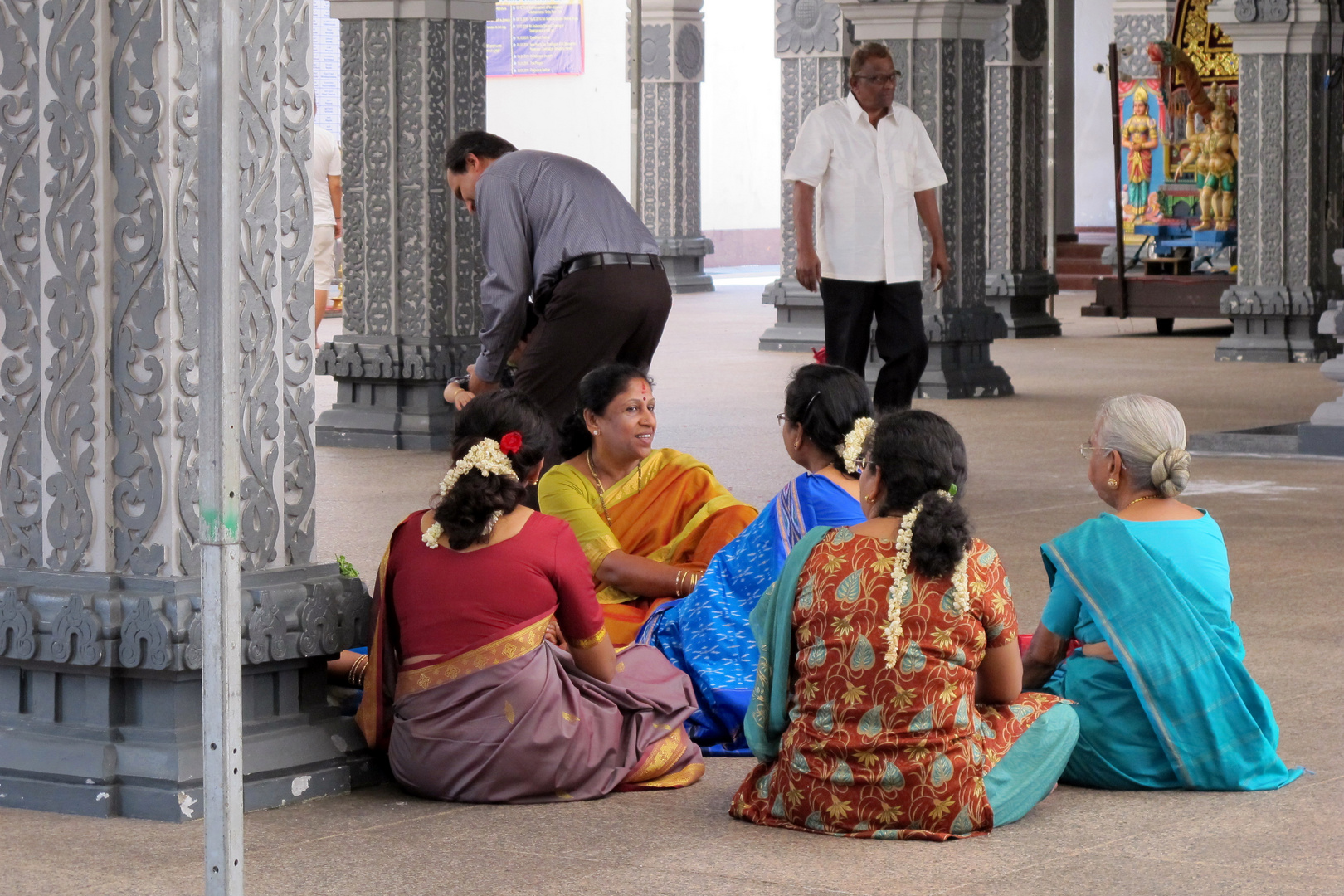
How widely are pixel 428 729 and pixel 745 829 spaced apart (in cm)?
60

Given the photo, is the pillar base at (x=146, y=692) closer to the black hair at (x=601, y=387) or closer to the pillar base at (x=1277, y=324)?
the black hair at (x=601, y=387)

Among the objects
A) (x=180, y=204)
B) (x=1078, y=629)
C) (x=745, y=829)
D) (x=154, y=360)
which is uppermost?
(x=180, y=204)

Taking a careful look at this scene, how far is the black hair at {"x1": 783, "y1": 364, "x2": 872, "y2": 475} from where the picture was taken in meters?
4.14

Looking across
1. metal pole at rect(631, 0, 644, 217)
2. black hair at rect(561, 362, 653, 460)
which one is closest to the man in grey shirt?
black hair at rect(561, 362, 653, 460)

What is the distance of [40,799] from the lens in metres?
3.64

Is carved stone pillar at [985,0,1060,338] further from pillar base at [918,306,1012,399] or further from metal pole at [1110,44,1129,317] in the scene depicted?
pillar base at [918,306,1012,399]

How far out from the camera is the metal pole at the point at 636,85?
18688mm

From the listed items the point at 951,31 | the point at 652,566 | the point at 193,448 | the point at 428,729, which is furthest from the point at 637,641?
the point at 951,31

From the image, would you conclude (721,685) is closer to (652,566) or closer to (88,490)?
A: (652,566)

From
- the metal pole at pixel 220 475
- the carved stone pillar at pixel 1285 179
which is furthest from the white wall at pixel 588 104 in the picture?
the metal pole at pixel 220 475

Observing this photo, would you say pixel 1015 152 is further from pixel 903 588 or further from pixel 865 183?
pixel 903 588

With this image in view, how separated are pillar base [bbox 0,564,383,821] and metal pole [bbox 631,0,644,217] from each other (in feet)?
48.7

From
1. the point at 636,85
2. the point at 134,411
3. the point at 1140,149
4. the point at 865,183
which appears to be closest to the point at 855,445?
the point at 134,411

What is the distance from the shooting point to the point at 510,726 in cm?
365
